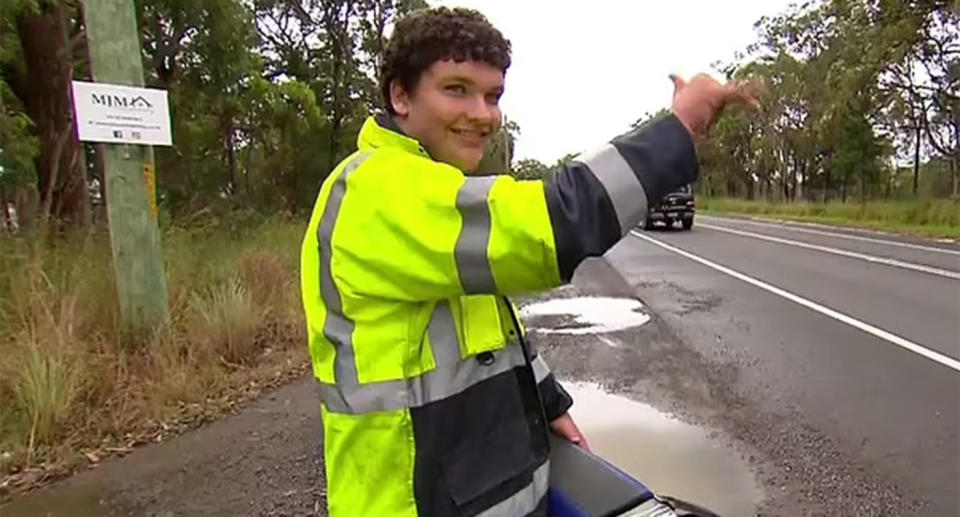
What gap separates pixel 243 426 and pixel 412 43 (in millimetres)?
4155

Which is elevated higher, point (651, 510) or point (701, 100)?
point (701, 100)

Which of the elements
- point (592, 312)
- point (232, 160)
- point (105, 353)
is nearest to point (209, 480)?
point (105, 353)

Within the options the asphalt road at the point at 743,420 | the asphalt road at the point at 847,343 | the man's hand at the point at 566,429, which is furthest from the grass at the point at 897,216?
the man's hand at the point at 566,429

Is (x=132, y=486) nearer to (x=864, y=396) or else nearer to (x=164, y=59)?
(x=864, y=396)

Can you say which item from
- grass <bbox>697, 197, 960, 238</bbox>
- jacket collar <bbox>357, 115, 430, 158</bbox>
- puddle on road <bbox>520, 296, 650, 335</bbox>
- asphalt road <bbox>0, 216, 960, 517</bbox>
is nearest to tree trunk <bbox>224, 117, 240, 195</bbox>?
puddle on road <bbox>520, 296, 650, 335</bbox>

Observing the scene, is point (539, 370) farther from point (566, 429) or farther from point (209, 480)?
point (209, 480)

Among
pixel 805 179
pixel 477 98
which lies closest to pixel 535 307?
pixel 477 98

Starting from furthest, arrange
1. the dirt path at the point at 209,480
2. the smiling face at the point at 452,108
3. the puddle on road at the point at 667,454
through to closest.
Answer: the puddle on road at the point at 667,454 < the dirt path at the point at 209,480 < the smiling face at the point at 452,108

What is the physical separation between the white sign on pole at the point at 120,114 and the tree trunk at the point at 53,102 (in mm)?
4957

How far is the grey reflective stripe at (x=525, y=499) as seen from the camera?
1356 millimetres

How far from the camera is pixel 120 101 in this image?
540 cm

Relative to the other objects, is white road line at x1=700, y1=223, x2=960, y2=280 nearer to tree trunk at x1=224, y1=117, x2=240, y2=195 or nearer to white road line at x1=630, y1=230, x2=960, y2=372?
white road line at x1=630, y1=230, x2=960, y2=372

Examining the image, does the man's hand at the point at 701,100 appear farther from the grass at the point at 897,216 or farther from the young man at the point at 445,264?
the grass at the point at 897,216

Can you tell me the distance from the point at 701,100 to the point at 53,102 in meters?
12.7
